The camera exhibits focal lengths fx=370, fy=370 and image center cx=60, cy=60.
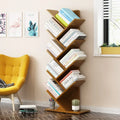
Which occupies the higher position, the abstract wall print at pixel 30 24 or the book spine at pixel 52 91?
the abstract wall print at pixel 30 24

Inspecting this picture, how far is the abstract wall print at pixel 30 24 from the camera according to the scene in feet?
22.6

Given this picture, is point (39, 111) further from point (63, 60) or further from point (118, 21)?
point (118, 21)

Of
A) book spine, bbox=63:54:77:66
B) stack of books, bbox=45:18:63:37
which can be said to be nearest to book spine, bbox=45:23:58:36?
stack of books, bbox=45:18:63:37

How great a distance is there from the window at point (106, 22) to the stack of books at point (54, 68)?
67 cm

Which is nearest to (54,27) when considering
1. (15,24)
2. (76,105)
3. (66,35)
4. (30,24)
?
(66,35)

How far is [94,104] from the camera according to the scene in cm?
629

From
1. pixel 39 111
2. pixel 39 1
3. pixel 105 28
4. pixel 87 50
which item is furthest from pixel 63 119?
pixel 39 1

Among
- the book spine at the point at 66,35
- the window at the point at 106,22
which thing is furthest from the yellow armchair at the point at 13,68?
the window at the point at 106,22

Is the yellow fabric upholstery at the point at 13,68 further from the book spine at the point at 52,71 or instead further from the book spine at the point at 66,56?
the book spine at the point at 66,56

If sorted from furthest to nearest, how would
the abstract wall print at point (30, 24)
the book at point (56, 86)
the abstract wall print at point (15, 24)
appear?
1. the abstract wall print at point (15, 24)
2. the abstract wall print at point (30, 24)
3. the book at point (56, 86)

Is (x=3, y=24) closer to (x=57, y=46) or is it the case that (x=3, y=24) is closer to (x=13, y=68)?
(x=13, y=68)

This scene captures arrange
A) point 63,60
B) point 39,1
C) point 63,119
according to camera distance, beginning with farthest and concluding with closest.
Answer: point 39,1 → point 63,60 → point 63,119

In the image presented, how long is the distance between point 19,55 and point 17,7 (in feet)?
3.02

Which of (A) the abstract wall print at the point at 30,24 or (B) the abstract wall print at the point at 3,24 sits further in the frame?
(B) the abstract wall print at the point at 3,24
